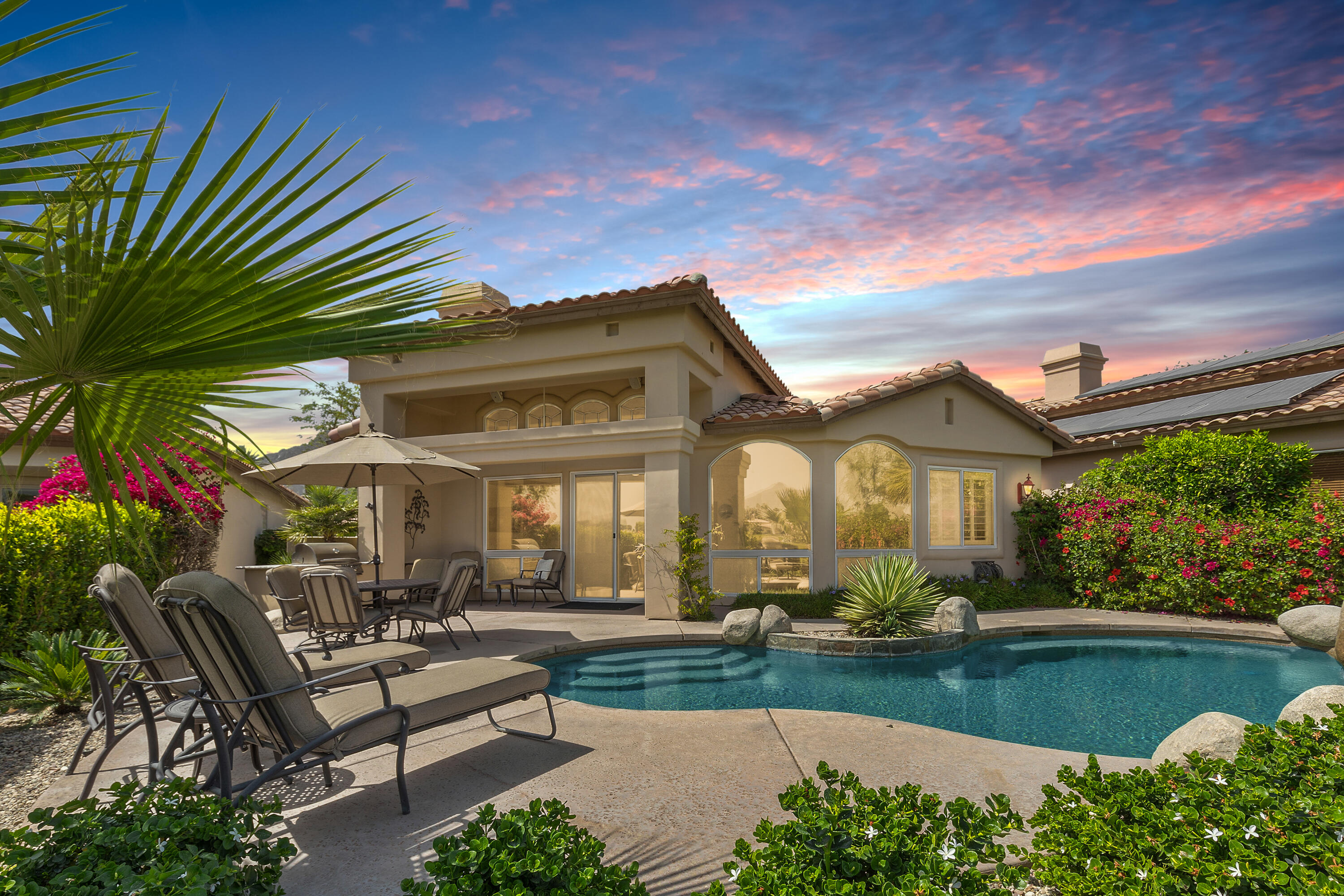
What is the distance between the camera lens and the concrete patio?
296 centimetres

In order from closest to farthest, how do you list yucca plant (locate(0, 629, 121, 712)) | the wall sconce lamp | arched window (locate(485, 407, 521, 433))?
yucca plant (locate(0, 629, 121, 712)) → the wall sconce lamp → arched window (locate(485, 407, 521, 433))

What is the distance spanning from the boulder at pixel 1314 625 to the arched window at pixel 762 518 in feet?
22.0

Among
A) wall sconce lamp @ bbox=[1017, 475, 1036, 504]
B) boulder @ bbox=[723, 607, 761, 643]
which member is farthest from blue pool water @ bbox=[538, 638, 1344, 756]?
wall sconce lamp @ bbox=[1017, 475, 1036, 504]

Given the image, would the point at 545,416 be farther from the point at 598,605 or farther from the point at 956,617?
the point at 956,617

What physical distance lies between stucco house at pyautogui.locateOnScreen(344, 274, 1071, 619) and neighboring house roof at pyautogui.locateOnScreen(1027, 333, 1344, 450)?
324 cm

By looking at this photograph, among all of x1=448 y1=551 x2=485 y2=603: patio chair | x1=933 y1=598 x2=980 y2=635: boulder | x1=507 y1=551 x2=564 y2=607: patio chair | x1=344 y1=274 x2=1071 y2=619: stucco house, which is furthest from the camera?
x1=448 y1=551 x2=485 y2=603: patio chair

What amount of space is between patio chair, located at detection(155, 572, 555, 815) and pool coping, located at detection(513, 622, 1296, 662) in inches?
160

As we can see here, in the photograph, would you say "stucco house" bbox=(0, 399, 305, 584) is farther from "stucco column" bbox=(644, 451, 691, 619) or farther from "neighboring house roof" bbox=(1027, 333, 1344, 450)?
"neighboring house roof" bbox=(1027, 333, 1344, 450)

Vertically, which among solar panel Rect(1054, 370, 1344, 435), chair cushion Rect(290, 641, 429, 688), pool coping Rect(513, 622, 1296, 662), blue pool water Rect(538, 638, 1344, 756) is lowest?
blue pool water Rect(538, 638, 1344, 756)

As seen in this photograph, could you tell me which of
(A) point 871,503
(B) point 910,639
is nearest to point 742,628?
(B) point 910,639

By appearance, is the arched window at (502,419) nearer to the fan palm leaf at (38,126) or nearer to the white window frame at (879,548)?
the white window frame at (879,548)

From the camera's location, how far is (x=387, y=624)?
27.5ft

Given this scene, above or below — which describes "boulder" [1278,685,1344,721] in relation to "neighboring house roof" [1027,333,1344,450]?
below

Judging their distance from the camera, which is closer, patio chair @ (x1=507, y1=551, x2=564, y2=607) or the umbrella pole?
the umbrella pole
